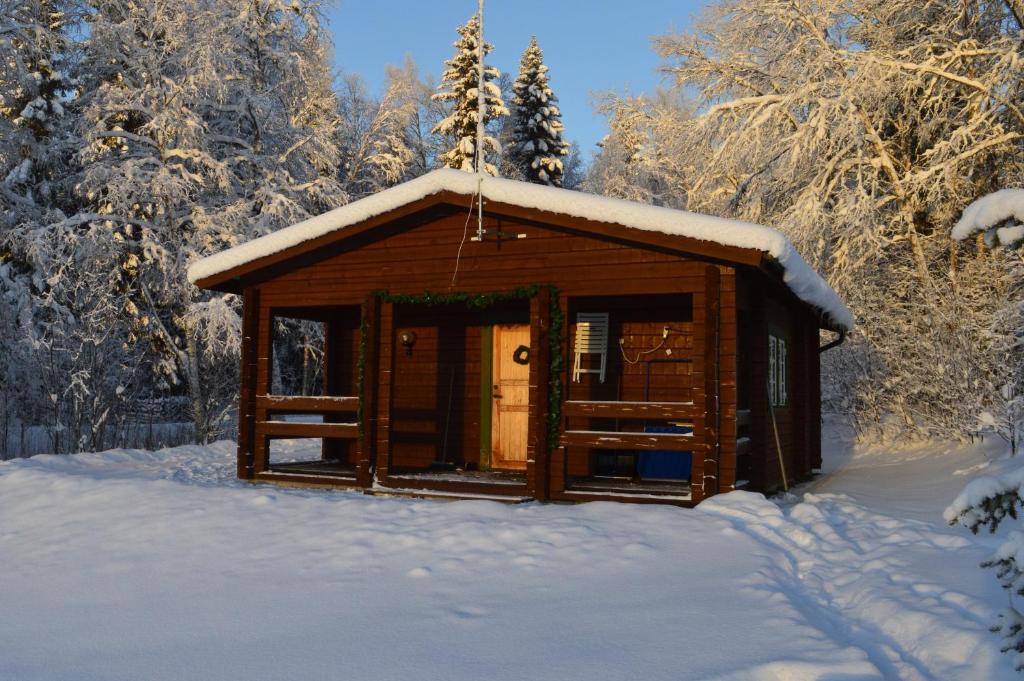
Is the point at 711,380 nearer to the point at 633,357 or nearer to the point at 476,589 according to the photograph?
the point at 633,357

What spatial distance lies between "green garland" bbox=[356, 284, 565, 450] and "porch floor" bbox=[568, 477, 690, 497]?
680 mm

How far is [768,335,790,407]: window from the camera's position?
1074 centimetres

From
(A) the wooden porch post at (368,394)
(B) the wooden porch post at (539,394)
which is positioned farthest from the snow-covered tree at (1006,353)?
(A) the wooden porch post at (368,394)

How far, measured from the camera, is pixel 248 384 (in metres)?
11.1

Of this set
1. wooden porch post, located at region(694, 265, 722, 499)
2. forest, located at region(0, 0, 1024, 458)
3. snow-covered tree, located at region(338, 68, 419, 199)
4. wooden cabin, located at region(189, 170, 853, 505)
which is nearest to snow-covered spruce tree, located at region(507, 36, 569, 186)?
snow-covered tree, located at region(338, 68, 419, 199)

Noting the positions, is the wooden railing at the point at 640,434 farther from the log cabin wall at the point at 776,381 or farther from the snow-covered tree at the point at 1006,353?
the snow-covered tree at the point at 1006,353

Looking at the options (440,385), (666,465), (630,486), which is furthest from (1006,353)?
(440,385)

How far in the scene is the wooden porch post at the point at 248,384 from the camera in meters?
11.0

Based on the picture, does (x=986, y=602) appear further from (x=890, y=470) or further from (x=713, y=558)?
(x=890, y=470)

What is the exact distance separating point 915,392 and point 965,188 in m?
4.16

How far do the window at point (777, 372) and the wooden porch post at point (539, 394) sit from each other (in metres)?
2.98

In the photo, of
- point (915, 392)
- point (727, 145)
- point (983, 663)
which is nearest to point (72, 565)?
point (983, 663)

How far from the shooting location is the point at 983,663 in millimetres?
4246

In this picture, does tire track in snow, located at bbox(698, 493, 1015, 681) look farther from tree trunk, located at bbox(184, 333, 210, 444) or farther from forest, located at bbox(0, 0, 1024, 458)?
tree trunk, located at bbox(184, 333, 210, 444)
